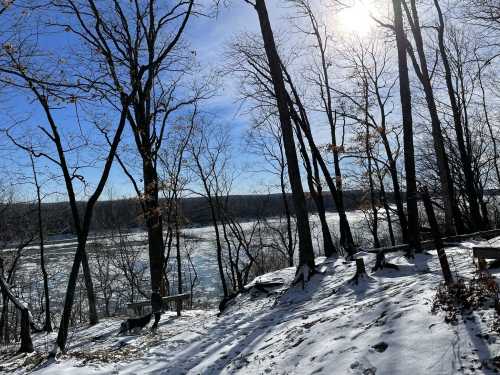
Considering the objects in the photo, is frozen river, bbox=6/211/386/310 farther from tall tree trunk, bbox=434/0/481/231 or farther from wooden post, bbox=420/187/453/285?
wooden post, bbox=420/187/453/285

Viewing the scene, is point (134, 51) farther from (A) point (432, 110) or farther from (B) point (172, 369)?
(B) point (172, 369)

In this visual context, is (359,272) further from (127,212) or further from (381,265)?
(127,212)

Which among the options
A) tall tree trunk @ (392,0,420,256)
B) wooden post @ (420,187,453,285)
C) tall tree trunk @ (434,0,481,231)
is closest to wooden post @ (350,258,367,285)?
tall tree trunk @ (392,0,420,256)

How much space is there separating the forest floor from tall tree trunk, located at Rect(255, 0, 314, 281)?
1.98ft

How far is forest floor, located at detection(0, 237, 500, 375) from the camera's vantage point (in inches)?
151

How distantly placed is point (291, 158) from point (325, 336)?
6.50 meters

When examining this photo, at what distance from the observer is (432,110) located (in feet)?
41.2

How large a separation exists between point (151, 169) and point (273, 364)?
9992 millimetres

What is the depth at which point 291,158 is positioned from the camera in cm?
1111

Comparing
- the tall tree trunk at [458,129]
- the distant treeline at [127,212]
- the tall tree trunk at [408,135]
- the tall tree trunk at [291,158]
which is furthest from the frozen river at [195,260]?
the tall tree trunk at [408,135]

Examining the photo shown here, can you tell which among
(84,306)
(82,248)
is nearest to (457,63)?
(82,248)

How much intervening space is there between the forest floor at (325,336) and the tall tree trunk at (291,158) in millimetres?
603

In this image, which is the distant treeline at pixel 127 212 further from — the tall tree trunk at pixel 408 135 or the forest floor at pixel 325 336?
the tall tree trunk at pixel 408 135

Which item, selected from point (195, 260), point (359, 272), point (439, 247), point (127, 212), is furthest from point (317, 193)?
point (195, 260)
